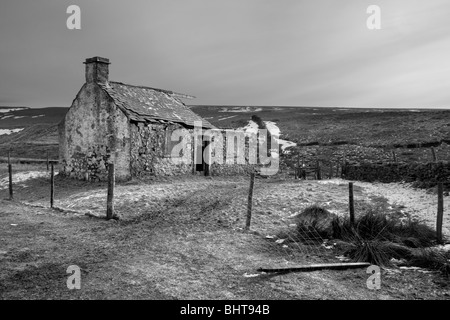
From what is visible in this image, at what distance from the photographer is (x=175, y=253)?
6.92 meters

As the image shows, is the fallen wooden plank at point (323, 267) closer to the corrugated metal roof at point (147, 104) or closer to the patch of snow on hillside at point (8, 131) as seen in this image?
the corrugated metal roof at point (147, 104)

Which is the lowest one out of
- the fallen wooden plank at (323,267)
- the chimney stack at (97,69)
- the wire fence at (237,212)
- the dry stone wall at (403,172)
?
the fallen wooden plank at (323,267)

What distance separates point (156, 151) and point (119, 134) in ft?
6.46

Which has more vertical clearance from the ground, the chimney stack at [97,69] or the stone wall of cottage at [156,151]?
the chimney stack at [97,69]

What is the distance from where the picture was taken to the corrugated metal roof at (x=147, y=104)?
1725 cm

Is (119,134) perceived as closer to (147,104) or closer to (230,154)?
(147,104)

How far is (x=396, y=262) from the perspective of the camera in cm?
656

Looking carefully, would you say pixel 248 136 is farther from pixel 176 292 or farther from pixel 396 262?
pixel 176 292

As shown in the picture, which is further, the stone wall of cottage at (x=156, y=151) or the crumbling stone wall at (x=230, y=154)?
the crumbling stone wall at (x=230, y=154)

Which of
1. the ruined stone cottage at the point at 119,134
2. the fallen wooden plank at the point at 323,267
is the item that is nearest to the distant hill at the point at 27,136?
the ruined stone cottage at the point at 119,134

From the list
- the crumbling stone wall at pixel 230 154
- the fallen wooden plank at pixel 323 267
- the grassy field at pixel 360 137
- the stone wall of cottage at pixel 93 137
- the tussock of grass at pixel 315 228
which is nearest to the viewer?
the fallen wooden plank at pixel 323 267

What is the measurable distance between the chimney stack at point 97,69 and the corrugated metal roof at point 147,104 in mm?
401

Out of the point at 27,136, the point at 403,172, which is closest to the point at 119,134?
the point at 403,172
